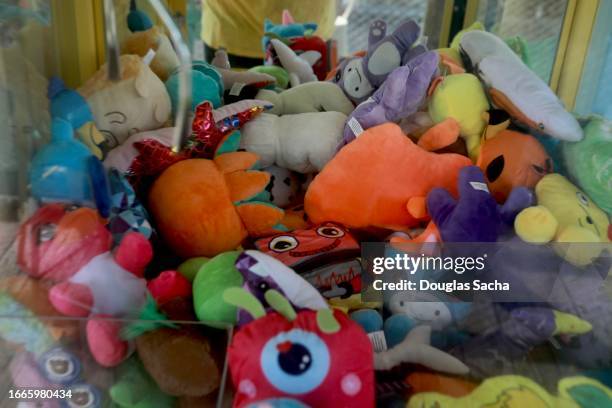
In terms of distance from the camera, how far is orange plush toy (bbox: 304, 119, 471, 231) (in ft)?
3.03

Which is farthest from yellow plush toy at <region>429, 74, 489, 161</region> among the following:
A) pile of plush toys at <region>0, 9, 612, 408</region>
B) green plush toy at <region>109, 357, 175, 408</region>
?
green plush toy at <region>109, 357, 175, 408</region>

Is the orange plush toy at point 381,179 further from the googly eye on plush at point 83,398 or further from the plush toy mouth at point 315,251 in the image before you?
the googly eye on plush at point 83,398

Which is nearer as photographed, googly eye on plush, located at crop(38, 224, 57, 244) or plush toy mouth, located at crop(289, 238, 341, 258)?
googly eye on plush, located at crop(38, 224, 57, 244)

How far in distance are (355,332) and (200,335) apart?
7.3 inches

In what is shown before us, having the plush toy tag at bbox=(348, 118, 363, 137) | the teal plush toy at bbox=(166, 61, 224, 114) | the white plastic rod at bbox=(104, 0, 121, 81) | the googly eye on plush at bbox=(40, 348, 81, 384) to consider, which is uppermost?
the white plastic rod at bbox=(104, 0, 121, 81)

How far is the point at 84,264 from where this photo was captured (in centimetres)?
74

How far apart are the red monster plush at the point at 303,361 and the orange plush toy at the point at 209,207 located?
0.27 metres

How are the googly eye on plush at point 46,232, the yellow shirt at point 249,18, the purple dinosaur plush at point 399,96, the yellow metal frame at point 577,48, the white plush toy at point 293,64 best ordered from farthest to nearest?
the yellow shirt at point 249,18 < the white plush toy at point 293,64 < the yellow metal frame at point 577,48 < the purple dinosaur plush at point 399,96 < the googly eye on plush at point 46,232

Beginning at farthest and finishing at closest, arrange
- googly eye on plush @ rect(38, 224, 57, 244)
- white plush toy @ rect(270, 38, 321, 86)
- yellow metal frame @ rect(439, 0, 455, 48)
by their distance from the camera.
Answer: yellow metal frame @ rect(439, 0, 455, 48) → white plush toy @ rect(270, 38, 321, 86) → googly eye on plush @ rect(38, 224, 57, 244)

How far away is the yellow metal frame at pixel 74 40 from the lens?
0.89 meters

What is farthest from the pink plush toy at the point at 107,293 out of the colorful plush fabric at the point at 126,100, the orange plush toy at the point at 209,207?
the colorful plush fabric at the point at 126,100

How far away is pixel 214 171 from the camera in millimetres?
934

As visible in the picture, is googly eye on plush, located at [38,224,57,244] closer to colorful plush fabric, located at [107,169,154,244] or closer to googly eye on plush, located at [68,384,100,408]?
colorful plush fabric, located at [107,169,154,244]

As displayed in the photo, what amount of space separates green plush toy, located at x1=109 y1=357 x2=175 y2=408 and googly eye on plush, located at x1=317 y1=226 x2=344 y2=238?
35cm
